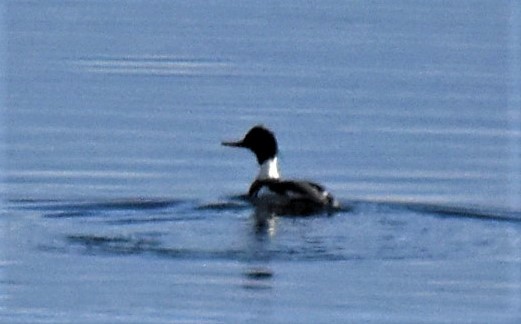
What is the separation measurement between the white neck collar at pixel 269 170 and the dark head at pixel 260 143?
0.05m

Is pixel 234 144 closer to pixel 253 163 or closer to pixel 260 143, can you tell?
pixel 260 143

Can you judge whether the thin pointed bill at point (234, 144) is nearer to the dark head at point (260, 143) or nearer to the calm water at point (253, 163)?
the dark head at point (260, 143)

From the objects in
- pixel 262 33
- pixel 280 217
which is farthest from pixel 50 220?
pixel 262 33

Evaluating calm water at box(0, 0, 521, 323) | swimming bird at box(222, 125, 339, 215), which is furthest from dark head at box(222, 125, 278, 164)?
calm water at box(0, 0, 521, 323)

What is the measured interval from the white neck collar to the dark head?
0.15 ft

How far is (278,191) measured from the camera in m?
20.0

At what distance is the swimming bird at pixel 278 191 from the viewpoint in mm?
19359

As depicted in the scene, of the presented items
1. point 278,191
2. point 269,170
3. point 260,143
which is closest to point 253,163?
point 260,143

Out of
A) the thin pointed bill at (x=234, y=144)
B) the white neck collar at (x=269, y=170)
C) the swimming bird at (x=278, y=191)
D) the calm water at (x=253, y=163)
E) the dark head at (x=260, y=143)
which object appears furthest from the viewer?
the dark head at (x=260, y=143)

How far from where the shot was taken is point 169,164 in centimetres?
2150

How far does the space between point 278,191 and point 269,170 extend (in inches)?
46.7

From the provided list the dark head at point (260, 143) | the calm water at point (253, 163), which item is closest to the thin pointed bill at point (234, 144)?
the dark head at point (260, 143)

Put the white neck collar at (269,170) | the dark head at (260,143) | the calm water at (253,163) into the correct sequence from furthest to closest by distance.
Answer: the dark head at (260,143)
the white neck collar at (269,170)
the calm water at (253,163)

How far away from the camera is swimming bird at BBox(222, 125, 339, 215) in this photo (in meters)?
19.4
